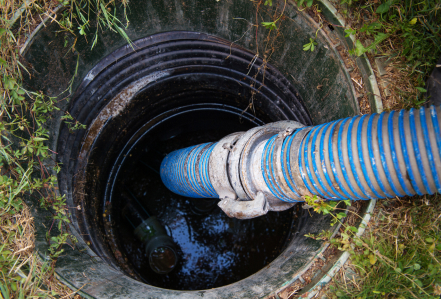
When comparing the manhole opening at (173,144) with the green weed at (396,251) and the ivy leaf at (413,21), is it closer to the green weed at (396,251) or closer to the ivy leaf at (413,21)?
the green weed at (396,251)

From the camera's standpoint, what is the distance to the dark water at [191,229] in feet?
14.2

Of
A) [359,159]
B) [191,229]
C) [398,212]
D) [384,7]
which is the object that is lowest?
[398,212]

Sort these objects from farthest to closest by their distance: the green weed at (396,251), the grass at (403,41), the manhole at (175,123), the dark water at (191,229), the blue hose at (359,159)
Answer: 1. the dark water at (191,229)
2. the manhole at (175,123)
3. the grass at (403,41)
4. the green weed at (396,251)
5. the blue hose at (359,159)

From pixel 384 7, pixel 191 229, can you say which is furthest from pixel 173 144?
pixel 384 7

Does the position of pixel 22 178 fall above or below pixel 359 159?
above

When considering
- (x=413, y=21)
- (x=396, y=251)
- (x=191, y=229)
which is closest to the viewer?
(x=396, y=251)

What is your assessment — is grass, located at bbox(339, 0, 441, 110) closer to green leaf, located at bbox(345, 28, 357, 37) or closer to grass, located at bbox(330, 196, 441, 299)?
green leaf, located at bbox(345, 28, 357, 37)

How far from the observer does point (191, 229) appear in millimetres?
4723

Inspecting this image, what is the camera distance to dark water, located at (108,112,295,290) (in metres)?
4.32

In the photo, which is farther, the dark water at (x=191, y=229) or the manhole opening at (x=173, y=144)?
the dark water at (x=191, y=229)

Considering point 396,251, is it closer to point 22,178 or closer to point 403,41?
point 403,41

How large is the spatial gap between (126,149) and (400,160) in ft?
12.6

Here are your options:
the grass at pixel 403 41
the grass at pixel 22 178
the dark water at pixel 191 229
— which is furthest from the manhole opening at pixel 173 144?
the grass at pixel 403 41

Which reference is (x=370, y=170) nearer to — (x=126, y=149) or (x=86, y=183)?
(x=86, y=183)
